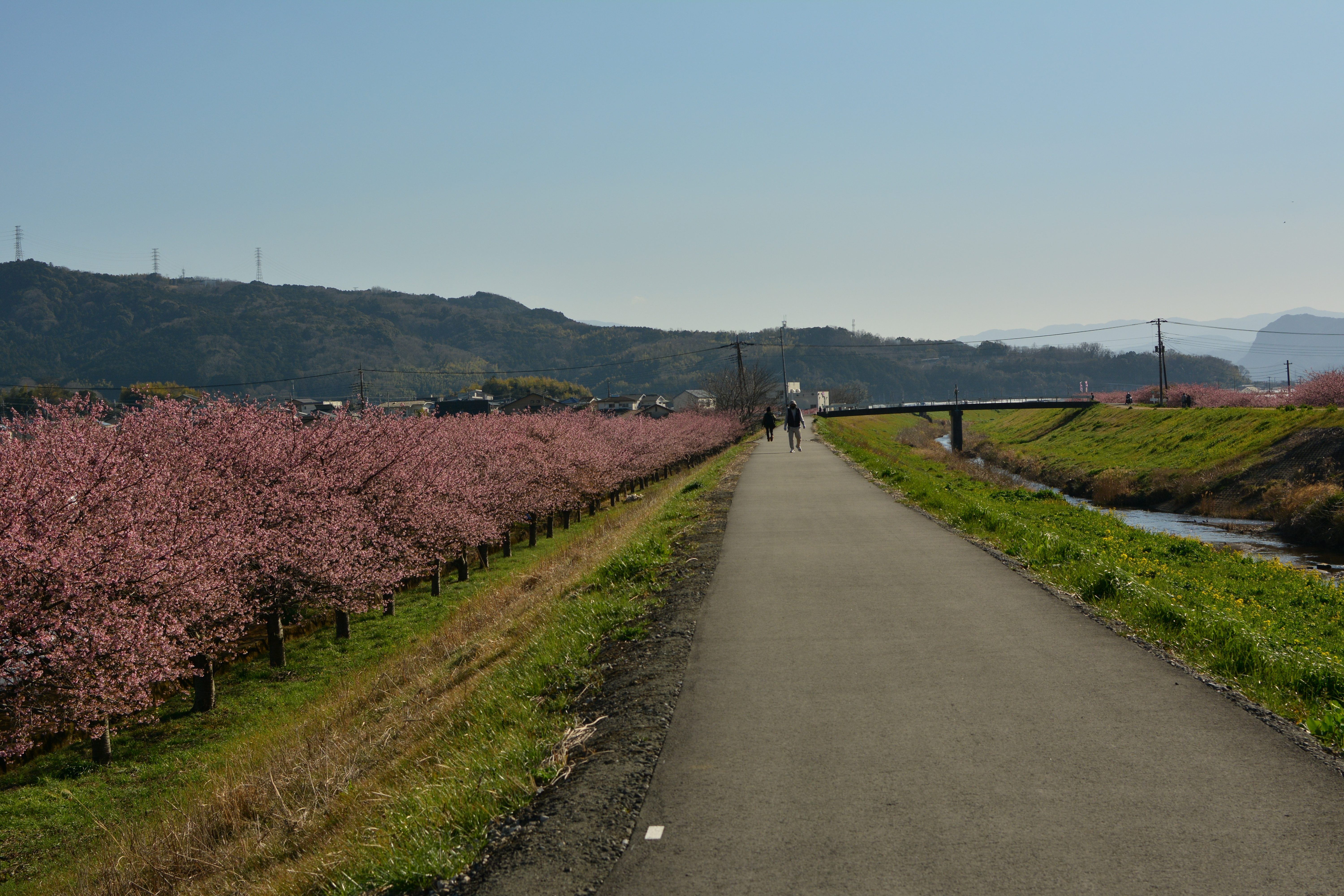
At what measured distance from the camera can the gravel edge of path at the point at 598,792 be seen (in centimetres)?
448

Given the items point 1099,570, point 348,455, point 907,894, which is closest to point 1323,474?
point 1099,570

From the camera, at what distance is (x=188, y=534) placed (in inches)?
561

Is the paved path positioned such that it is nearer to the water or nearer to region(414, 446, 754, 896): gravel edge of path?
region(414, 446, 754, 896): gravel edge of path

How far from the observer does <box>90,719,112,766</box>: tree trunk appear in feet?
45.6

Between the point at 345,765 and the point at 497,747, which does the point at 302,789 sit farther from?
the point at 497,747

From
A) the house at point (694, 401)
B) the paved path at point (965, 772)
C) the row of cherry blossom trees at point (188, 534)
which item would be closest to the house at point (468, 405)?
the house at point (694, 401)

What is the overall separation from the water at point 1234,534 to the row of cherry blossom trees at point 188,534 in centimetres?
1926

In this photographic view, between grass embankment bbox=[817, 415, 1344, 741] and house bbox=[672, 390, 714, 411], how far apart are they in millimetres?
86118

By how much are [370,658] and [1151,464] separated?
44502 millimetres

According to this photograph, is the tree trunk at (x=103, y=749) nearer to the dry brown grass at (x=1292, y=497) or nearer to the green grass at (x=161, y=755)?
the green grass at (x=161, y=755)

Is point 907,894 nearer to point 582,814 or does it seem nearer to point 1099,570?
point 582,814

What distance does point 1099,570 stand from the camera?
10.9 metres

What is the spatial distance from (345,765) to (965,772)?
23.5 ft

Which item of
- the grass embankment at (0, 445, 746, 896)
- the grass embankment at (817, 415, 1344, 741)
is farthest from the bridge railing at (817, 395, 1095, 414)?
the grass embankment at (0, 445, 746, 896)
